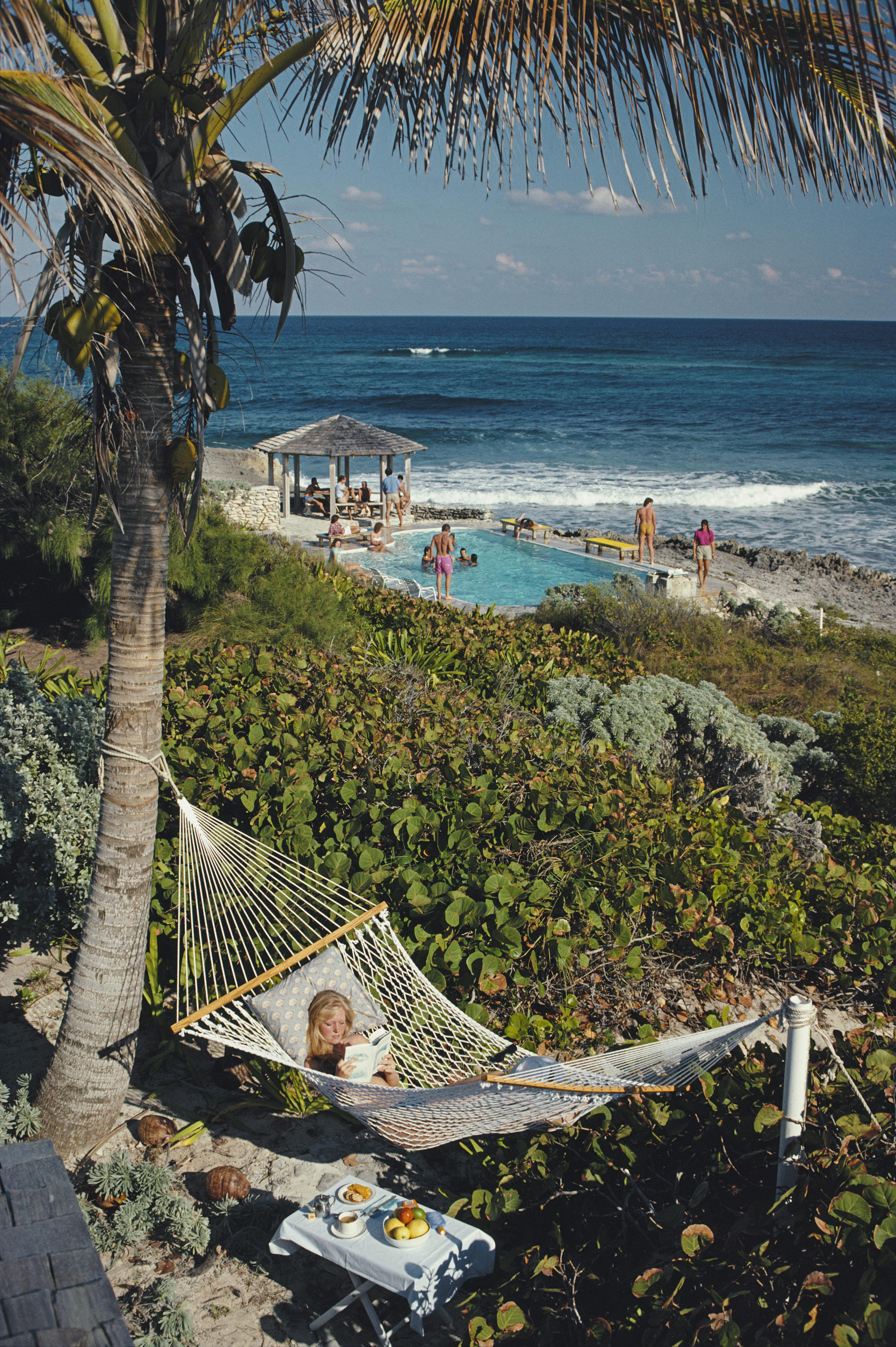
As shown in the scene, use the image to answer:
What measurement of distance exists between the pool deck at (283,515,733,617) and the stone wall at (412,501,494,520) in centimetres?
13

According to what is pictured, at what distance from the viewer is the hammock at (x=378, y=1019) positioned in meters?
2.34

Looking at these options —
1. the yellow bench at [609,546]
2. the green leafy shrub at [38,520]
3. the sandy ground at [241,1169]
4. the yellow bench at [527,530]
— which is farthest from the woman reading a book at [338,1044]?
the yellow bench at [527,530]

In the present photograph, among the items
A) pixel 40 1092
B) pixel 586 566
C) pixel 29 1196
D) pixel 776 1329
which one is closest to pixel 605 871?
pixel 776 1329

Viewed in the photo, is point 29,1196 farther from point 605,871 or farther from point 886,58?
point 886,58

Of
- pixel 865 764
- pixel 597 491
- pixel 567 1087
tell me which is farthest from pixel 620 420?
pixel 567 1087

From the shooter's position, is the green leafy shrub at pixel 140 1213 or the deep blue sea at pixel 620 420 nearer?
the green leafy shrub at pixel 140 1213

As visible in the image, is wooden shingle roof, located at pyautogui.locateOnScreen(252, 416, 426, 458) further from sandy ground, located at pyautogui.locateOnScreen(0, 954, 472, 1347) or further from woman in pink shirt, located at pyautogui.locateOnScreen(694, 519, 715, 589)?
sandy ground, located at pyautogui.locateOnScreen(0, 954, 472, 1347)

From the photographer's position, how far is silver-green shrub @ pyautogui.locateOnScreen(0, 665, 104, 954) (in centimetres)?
359

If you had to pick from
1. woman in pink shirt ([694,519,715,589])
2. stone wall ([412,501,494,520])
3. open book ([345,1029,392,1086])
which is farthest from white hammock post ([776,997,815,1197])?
stone wall ([412,501,494,520])

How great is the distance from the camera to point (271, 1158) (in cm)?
308

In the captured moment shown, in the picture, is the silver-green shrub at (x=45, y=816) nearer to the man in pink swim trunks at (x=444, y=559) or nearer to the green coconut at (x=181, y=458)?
the green coconut at (x=181, y=458)

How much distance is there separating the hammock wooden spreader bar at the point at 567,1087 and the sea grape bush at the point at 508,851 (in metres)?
0.81

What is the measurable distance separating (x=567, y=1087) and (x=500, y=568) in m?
13.7

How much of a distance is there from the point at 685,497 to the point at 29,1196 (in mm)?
26991
